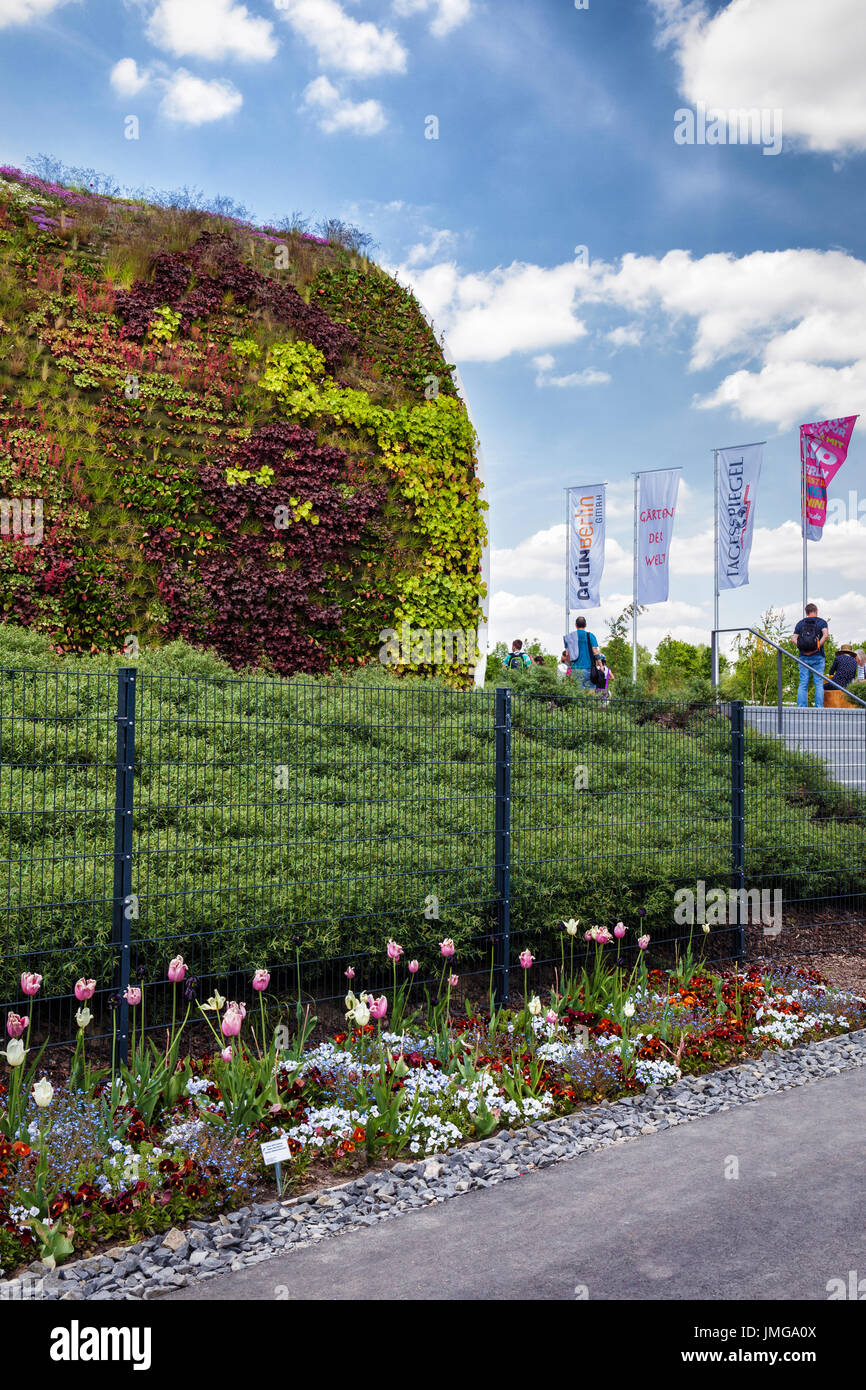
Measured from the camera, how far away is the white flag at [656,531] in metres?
24.7

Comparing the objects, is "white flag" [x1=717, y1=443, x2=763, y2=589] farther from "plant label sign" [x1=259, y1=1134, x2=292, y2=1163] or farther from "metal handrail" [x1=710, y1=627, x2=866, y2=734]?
"plant label sign" [x1=259, y1=1134, x2=292, y2=1163]

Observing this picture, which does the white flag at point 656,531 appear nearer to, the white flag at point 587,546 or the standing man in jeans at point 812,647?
the white flag at point 587,546

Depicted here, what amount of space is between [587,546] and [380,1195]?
23.4 meters

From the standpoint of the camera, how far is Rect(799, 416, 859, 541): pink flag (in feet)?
70.2

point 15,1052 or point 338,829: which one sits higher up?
point 338,829

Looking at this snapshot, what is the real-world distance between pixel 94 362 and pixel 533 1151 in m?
10.1

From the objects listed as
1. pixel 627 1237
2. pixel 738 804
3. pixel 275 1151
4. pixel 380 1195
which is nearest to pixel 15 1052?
pixel 275 1151

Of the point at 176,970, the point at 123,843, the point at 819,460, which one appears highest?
the point at 819,460

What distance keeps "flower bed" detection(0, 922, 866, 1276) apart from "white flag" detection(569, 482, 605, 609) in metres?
19.9

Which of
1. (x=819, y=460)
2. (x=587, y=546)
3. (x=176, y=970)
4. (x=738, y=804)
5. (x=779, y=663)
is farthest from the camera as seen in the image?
(x=587, y=546)

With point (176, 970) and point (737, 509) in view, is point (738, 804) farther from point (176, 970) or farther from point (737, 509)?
point (737, 509)

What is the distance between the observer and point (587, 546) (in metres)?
26.1
